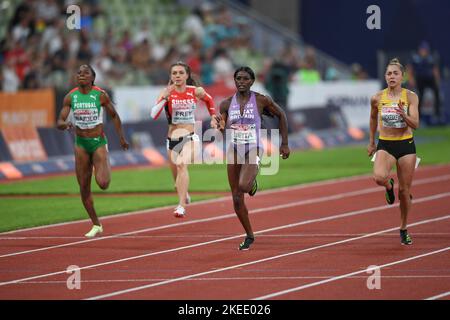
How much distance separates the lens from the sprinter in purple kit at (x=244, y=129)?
13359 mm

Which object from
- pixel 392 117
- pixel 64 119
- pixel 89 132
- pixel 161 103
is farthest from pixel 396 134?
pixel 64 119

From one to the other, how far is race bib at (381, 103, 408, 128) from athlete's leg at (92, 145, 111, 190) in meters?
3.82

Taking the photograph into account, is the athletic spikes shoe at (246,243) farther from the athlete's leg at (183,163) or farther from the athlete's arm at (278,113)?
the athlete's leg at (183,163)

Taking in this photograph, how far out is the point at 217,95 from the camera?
31.6 metres

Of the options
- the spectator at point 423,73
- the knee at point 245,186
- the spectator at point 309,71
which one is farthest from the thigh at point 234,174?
the spectator at point 423,73

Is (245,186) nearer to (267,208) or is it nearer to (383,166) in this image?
(383,166)

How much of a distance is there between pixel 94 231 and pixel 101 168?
0.87 m

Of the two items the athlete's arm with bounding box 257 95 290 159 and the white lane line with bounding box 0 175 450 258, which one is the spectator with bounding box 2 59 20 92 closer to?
the white lane line with bounding box 0 175 450 258

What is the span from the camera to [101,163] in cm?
1491

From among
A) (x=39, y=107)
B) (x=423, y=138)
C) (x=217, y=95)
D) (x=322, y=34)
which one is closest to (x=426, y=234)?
(x=39, y=107)

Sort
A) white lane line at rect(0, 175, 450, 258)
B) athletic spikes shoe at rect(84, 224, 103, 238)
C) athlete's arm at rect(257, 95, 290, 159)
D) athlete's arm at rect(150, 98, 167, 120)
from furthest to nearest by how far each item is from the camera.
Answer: athlete's arm at rect(150, 98, 167, 120) < athletic spikes shoe at rect(84, 224, 103, 238) < white lane line at rect(0, 175, 450, 258) < athlete's arm at rect(257, 95, 290, 159)

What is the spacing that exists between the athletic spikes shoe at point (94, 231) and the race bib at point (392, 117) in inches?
166

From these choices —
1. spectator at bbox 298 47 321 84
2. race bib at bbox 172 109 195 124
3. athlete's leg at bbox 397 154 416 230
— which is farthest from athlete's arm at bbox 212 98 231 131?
spectator at bbox 298 47 321 84

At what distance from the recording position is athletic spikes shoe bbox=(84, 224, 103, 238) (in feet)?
48.9
